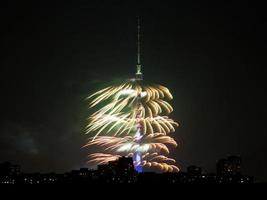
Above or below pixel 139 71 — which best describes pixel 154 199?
below

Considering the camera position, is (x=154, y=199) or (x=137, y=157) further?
(x=154, y=199)
